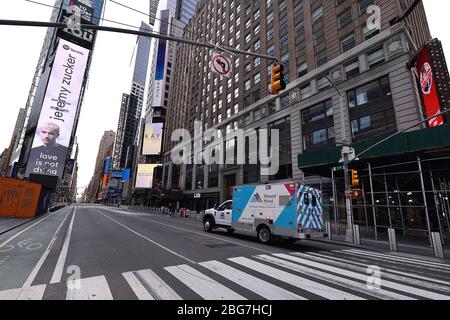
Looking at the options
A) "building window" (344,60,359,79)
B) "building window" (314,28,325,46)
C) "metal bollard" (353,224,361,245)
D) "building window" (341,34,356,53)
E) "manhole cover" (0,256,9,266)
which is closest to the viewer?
"manhole cover" (0,256,9,266)

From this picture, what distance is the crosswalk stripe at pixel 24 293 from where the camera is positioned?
423 centimetres

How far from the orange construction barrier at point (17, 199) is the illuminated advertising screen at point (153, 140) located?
2124 inches

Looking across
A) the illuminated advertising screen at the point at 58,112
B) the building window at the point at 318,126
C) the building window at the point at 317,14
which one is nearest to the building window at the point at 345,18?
the building window at the point at 317,14

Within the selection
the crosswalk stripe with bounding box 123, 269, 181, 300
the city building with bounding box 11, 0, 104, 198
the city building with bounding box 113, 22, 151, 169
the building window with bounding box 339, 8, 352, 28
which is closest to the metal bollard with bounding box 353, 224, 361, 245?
the crosswalk stripe with bounding box 123, 269, 181, 300

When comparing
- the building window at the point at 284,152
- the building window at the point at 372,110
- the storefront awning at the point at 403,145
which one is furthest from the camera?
the building window at the point at 284,152

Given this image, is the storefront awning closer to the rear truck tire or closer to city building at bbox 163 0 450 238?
city building at bbox 163 0 450 238

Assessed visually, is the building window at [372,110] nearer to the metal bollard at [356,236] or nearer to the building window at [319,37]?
the building window at [319,37]

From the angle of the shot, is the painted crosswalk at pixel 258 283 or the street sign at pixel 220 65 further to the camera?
the street sign at pixel 220 65

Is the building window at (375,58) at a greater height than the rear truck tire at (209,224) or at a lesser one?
greater

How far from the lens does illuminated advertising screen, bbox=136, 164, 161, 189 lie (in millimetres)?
77344

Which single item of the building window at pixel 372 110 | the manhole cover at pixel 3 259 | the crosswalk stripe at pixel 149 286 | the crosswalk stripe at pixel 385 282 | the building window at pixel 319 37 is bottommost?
the crosswalk stripe at pixel 385 282

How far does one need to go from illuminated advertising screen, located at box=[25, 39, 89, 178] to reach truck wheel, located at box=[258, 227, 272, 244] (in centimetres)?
6965

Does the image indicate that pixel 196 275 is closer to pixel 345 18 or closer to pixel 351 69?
pixel 351 69

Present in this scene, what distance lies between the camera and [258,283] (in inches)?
216
